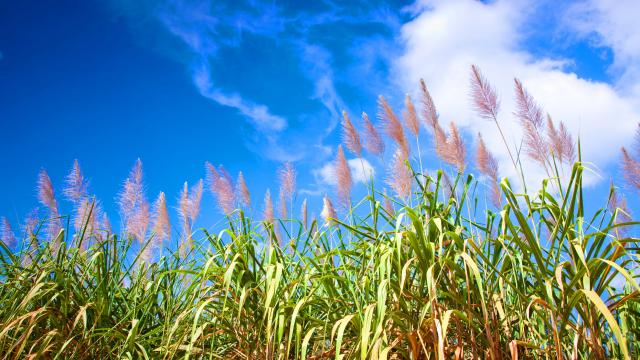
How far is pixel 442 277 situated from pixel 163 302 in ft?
5.03

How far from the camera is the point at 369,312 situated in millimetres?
1853

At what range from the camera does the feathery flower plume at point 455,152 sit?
2.84 m

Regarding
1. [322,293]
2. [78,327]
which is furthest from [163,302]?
[322,293]

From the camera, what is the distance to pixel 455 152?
2.84 metres

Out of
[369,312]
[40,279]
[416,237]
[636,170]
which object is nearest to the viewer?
[369,312]

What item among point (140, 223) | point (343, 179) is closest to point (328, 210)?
point (343, 179)

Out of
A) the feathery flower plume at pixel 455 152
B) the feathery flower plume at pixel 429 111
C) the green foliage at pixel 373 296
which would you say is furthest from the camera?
the feathery flower plume at pixel 429 111

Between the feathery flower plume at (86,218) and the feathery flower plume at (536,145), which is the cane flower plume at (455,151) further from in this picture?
the feathery flower plume at (86,218)

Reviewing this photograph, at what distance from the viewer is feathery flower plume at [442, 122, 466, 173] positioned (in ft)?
9.31

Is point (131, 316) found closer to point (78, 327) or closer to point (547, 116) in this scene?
point (78, 327)

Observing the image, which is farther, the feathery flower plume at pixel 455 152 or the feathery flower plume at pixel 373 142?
the feathery flower plume at pixel 373 142

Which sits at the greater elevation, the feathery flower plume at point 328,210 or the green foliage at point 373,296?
the feathery flower plume at point 328,210

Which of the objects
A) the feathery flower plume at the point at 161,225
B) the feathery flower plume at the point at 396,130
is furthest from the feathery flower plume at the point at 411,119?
the feathery flower plume at the point at 161,225

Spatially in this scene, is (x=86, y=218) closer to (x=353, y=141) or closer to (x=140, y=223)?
(x=140, y=223)
